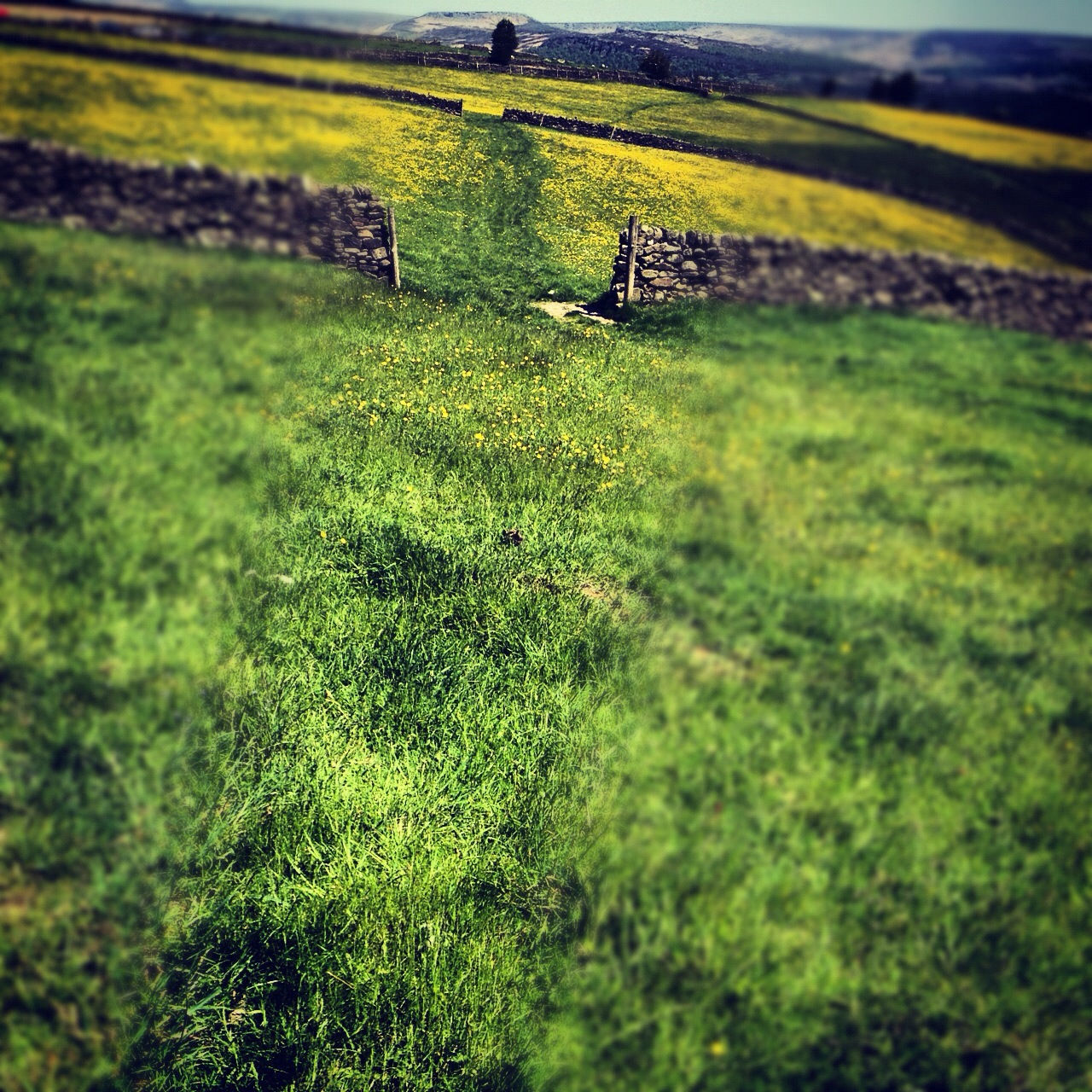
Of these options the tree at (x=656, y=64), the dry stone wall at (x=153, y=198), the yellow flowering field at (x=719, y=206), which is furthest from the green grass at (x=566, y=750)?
the tree at (x=656, y=64)

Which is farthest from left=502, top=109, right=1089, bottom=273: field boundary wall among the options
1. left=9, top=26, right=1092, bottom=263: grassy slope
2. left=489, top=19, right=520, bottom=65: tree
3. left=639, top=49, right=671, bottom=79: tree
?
left=489, top=19, right=520, bottom=65: tree

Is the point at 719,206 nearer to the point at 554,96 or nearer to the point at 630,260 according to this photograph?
the point at 630,260

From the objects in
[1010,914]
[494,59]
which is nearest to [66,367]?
[494,59]

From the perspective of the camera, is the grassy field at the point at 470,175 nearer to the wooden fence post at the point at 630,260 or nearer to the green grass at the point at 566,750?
the wooden fence post at the point at 630,260

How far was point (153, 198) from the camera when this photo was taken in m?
2.52

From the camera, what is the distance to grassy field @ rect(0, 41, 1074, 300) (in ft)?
6.60

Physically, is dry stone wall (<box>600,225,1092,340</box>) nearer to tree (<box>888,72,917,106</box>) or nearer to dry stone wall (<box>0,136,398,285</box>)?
tree (<box>888,72,917,106</box>)

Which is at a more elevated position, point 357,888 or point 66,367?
point 66,367

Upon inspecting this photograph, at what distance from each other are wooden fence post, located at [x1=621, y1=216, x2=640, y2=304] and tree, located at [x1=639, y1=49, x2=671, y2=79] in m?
0.85

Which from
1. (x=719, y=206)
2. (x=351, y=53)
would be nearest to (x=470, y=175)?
(x=351, y=53)

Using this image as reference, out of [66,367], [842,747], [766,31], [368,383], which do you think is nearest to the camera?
[766,31]

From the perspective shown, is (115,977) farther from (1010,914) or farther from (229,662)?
(1010,914)

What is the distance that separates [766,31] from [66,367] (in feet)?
9.65

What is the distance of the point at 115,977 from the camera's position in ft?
8.99
